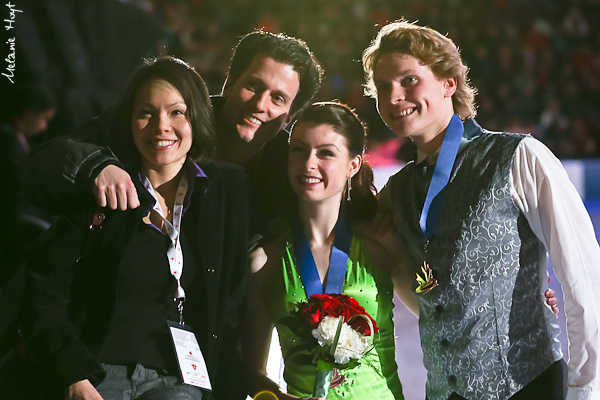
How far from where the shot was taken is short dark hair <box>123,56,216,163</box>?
2295mm

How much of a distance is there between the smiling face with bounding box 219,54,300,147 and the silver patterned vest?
99 centimetres

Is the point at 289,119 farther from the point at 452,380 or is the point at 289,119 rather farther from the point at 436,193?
the point at 452,380

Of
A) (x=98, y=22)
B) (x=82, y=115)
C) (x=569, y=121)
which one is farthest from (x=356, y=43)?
(x=82, y=115)

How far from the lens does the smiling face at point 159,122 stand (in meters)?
2.26

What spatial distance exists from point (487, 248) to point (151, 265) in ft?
4.07

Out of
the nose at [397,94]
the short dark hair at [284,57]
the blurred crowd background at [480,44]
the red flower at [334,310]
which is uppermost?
the blurred crowd background at [480,44]

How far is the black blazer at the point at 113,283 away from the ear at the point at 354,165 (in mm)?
458

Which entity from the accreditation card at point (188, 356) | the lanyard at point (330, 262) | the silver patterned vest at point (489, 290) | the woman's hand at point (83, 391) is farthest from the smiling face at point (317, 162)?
the woman's hand at point (83, 391)

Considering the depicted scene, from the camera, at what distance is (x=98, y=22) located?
722 cm

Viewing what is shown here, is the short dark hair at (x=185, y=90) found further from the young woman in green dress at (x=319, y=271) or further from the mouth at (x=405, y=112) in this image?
the mouth at (x=405, y=112)

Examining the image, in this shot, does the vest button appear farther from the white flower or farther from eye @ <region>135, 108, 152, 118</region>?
eye @ <region>135, 108, 152, 118</region>

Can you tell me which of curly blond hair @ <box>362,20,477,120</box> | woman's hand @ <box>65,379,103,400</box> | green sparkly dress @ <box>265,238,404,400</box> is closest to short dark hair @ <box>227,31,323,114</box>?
curly blond hair @ <box>362,20,477,120</box>

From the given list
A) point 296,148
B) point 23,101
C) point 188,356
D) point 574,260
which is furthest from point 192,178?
point 23,101

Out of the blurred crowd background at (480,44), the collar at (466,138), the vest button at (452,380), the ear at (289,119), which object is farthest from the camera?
the blurred crowd background at (480,44)
